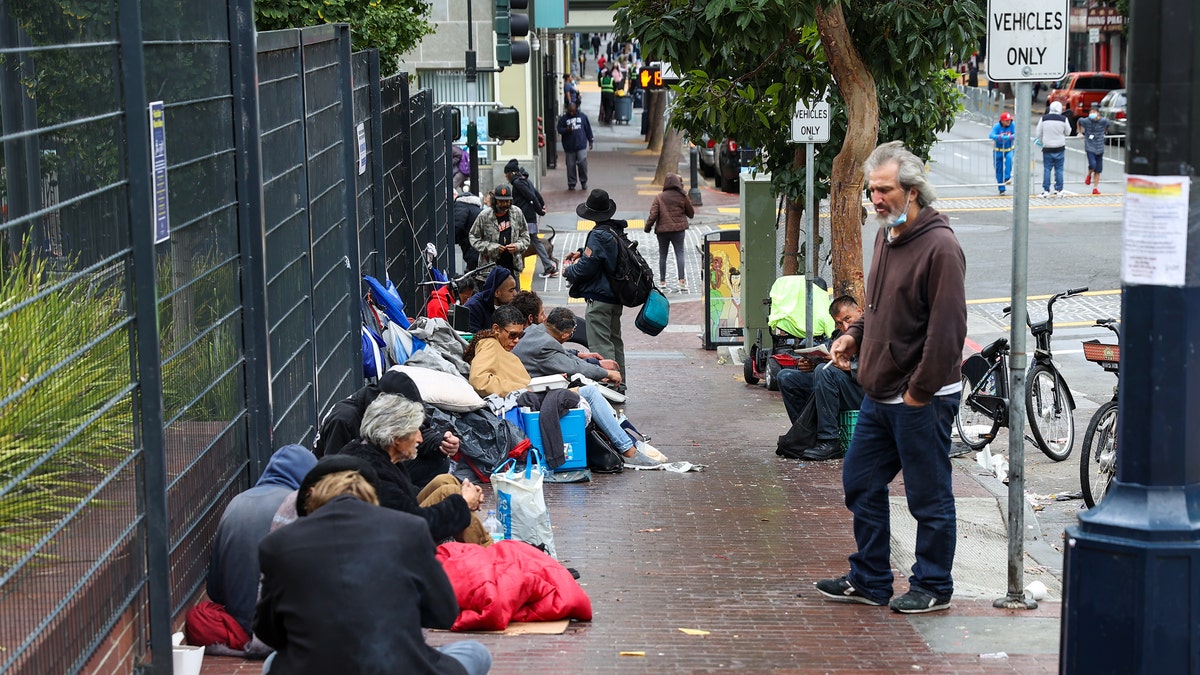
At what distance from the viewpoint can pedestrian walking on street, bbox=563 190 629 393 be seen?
1255 centimetres

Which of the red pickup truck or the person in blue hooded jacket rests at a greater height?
the red pickup truck

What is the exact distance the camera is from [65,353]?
4.59 metres

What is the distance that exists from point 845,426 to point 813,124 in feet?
9.81

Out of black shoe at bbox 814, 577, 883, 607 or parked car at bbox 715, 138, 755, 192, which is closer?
black shoe at bbox 814, 577, 883, 607

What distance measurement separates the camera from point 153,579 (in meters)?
5.26

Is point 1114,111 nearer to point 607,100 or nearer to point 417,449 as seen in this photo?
point 607,100

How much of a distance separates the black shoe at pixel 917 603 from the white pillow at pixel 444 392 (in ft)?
11.4

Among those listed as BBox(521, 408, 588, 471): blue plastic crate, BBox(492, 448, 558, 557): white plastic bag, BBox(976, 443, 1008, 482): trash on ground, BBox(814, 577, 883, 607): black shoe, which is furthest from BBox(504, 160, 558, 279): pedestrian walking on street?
BBox(814, 577, 883, 607): black shoe

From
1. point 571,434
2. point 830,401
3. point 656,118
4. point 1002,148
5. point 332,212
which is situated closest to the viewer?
point 332,212

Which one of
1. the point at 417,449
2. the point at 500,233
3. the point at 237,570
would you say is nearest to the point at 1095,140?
the point at 500,233

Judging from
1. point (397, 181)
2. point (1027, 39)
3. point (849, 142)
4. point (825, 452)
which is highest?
point (1027, 39)

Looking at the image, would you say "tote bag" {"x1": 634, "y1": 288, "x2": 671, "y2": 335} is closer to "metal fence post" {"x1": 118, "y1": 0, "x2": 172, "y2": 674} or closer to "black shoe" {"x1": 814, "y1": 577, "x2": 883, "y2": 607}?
"black shoe" {"x1": 814, "y1": 577, "x2": 883, "y2": 607}

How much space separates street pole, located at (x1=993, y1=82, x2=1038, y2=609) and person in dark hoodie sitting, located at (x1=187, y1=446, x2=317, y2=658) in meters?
3.26

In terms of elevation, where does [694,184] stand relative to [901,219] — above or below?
below
